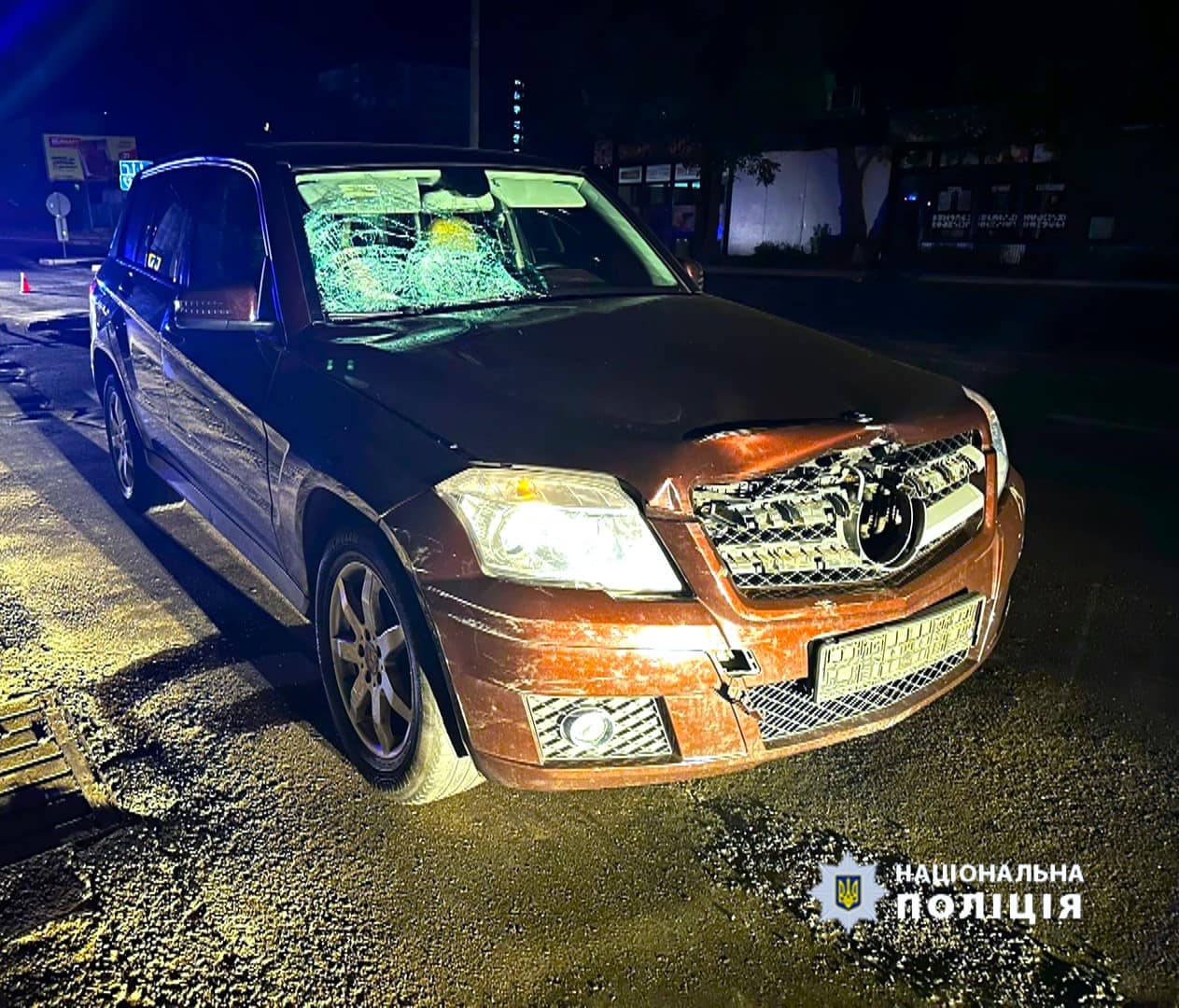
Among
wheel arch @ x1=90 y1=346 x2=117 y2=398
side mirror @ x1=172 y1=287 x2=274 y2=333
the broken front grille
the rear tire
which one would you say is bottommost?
the rear tire

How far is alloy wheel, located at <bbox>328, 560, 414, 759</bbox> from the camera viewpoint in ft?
9.07

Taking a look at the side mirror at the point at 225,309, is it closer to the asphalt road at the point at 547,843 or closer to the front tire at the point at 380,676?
the front tire at the point at 380,676

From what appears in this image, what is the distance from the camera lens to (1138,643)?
3.99m

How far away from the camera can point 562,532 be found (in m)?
2.34

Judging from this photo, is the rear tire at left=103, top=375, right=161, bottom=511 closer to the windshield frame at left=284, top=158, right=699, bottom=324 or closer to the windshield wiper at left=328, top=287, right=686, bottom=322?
the windshield frame at left=284, top=158, right=699, bottom=324

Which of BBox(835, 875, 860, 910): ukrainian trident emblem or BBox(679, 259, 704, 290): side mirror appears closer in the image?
BBox(835, 875, 860, 910): ukrainian trident emblem

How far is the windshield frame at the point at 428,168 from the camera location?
10.9 feet

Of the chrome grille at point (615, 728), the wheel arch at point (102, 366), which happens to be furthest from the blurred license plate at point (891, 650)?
the wheel arch at point (102, 366)

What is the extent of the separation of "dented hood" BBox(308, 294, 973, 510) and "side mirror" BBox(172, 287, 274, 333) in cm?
33

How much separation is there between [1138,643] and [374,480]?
326 cm

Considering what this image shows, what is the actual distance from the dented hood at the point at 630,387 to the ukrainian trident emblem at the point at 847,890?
1144 mm

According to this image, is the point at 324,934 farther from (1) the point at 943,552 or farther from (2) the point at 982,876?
(1) the point at 943,552

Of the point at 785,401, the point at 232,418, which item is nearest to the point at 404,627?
the point at 785,401

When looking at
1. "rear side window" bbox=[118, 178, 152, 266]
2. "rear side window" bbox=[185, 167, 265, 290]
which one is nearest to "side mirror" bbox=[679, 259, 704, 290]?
"rear side window" bbox=[185, 167, 265, 290]
